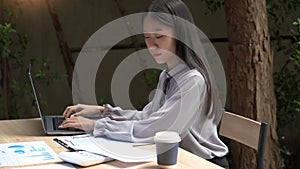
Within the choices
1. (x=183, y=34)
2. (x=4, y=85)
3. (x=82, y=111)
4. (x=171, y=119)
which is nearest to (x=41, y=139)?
(x=82, y=111)

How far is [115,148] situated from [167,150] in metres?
0.27

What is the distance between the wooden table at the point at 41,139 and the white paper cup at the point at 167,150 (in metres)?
0.03

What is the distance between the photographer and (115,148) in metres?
1.72

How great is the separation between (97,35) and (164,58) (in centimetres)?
176

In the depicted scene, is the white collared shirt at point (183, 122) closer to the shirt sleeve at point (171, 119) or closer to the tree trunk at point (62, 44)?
the shirt sleeve at point (171, 119)

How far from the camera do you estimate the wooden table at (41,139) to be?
1561mm

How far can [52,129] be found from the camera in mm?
2012

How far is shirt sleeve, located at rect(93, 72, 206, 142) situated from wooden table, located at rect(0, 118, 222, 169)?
11 centimetres

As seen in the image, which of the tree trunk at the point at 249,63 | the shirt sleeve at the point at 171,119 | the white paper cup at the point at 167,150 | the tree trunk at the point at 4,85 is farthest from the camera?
the tree trunk at the point at 4,85

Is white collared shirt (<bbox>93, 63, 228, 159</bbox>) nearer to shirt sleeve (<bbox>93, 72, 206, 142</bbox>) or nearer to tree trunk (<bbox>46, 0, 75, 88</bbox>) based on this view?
shirt sleeve (<bbox>93, 72, 206, 142</bbox>)

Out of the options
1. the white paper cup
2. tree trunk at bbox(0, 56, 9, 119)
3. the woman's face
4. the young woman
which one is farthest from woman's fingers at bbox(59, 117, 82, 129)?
tree trunk at bbox(0, 56, 9, 119)

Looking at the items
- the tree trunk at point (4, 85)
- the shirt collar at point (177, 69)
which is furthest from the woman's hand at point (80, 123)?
the tree trunk at point (4, 85)

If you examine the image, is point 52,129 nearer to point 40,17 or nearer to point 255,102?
point 255,102

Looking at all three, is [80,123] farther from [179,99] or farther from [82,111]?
[179,99]
